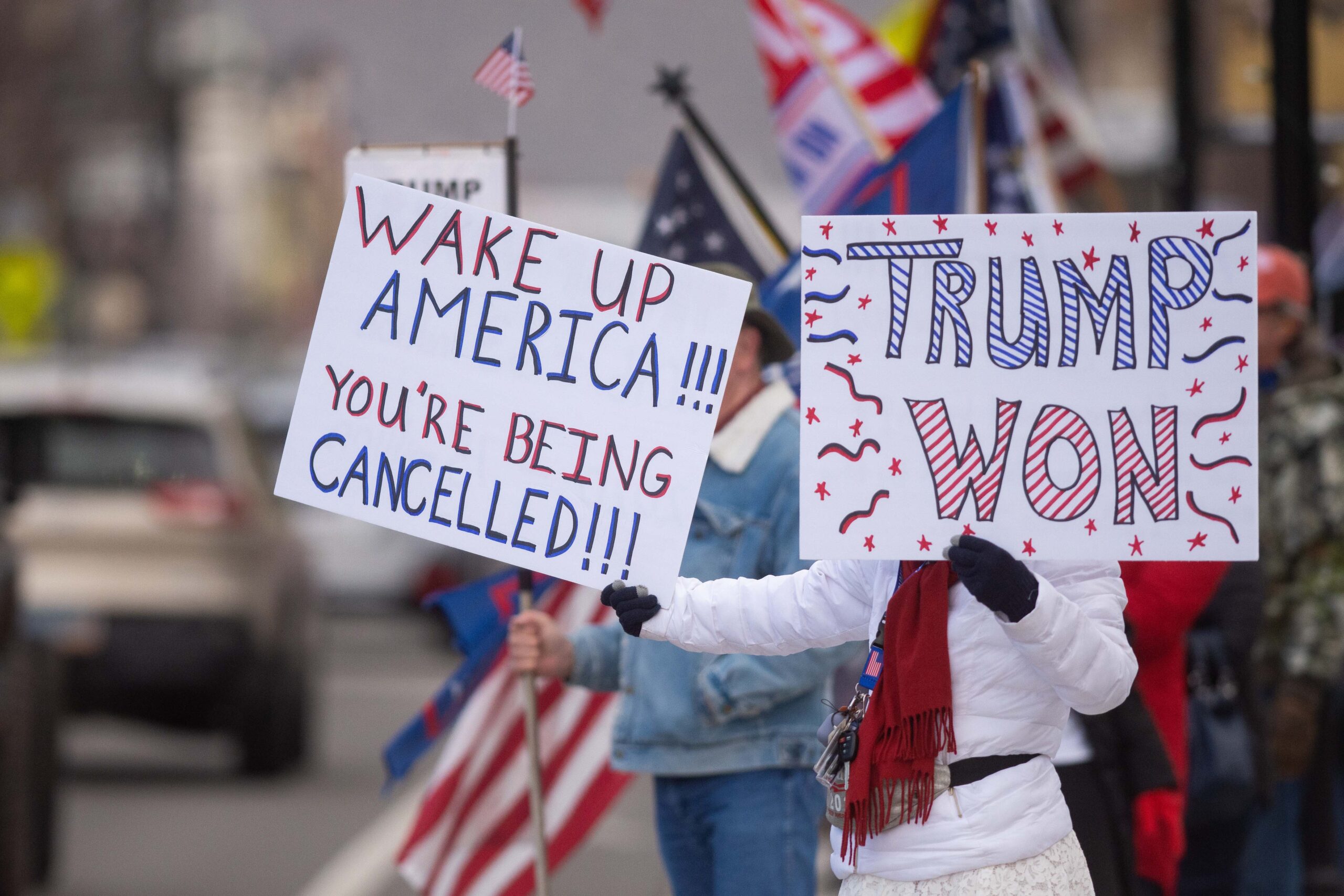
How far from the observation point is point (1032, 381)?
367 centimetres

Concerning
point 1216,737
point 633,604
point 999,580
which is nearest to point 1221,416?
point 999,580

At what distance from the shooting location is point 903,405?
3.68 metres

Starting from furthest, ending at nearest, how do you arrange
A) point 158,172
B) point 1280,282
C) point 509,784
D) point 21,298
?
point 158,172 → point 21,298 → point 509,784 → point 1280,282

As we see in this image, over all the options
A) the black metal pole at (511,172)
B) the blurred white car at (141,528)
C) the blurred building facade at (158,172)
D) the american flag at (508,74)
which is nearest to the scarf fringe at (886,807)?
the black metal pole at (511,172)

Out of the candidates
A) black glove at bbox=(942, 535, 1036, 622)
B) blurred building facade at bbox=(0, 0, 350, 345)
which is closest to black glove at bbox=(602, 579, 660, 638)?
black glove at bbox=(942, 535, 1036, 622)

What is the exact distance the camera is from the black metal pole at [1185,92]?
838cm

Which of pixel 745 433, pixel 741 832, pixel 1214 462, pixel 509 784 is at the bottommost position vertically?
pixel 741 832

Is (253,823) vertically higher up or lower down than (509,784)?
lower down

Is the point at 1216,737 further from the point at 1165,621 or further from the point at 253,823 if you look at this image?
the point at 253,823

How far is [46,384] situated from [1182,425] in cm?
816

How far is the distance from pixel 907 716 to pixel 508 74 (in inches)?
86.1

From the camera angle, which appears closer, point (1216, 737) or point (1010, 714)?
point (1010, 714)

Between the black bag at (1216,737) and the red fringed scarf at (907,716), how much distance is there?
6.86 feet

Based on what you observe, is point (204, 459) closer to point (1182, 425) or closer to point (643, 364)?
point (643, 364)
